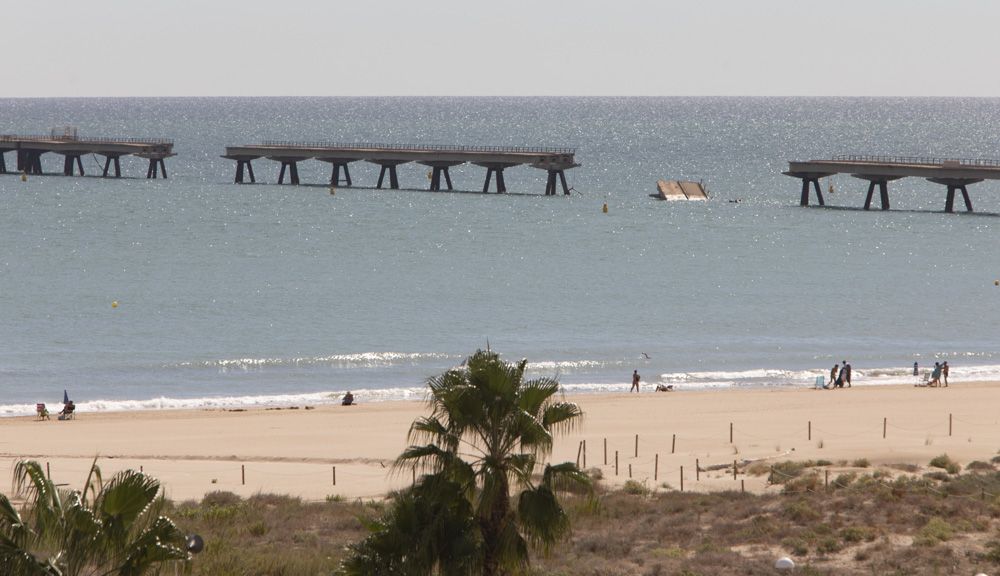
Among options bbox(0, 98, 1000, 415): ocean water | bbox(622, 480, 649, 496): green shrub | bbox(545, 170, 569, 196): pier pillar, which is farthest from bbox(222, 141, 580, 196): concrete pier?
bbox(622, 480, 649, 496): green shrub

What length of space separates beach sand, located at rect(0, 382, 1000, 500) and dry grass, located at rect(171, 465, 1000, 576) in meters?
2.05

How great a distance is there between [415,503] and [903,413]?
Answer: 800 inches

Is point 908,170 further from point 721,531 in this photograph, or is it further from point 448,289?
point 721,531

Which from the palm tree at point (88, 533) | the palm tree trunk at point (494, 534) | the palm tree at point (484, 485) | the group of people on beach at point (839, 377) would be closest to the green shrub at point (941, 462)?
the palm tree at point (484, 485)

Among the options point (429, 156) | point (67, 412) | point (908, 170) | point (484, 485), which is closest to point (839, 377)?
point (67, 412)

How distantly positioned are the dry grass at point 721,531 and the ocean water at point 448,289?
56.0 ft

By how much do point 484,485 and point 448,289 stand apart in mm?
43488

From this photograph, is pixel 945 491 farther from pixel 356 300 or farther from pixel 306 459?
pixel 356 300

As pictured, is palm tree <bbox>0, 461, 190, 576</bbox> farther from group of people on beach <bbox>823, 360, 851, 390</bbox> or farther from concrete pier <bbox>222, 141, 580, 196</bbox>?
concrete pier <bbox>222, 141, 580, 196</bbox>

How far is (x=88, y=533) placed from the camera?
10.4m

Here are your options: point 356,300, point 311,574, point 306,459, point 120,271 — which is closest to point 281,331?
point 356,300

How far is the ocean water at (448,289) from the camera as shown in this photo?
41062 millimetres

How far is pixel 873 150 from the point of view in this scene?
162 metres

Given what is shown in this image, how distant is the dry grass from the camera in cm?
1673
